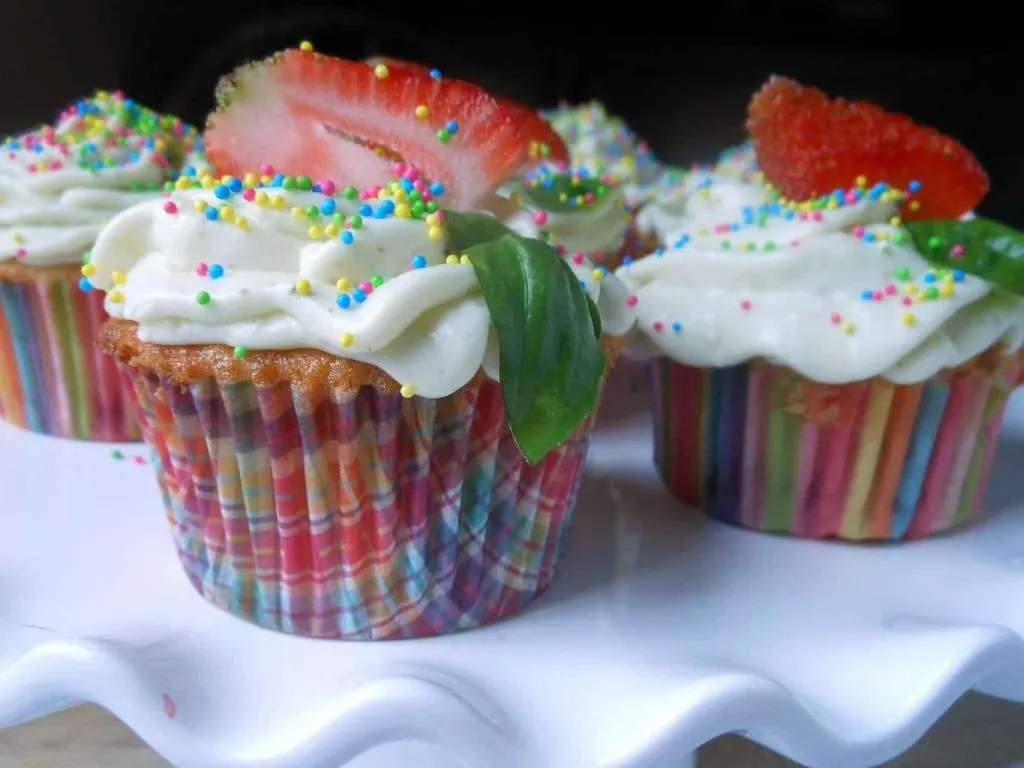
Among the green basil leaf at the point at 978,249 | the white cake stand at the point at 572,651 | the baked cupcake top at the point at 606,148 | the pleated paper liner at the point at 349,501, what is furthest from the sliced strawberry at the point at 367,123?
the baked cupcake top at the point at 606,148

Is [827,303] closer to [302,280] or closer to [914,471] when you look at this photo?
[914,471]

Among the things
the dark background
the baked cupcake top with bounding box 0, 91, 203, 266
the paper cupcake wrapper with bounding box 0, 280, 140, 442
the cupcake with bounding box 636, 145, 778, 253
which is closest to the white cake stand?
the paper cupcake wrapper with bounding box 0, 280, 140, 442

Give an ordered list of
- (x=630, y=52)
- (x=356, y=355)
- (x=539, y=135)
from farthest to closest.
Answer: (x=630, y=52)
(x=539, y=135)
(x=356, y=355)

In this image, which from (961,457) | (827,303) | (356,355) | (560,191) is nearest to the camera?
(356,355)

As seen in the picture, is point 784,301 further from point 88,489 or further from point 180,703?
point 88,489

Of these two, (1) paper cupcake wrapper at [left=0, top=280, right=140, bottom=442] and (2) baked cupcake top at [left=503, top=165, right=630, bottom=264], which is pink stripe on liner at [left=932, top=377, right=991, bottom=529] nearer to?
(2) baked cupcake top at [left=503, top=165, right=630, bottom=264]

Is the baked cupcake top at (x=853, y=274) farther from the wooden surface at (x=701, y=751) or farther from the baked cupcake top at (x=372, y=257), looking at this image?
the wooden surface at (x=701, y=751)

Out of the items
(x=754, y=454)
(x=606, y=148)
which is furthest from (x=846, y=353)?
(x=606, y=148)
